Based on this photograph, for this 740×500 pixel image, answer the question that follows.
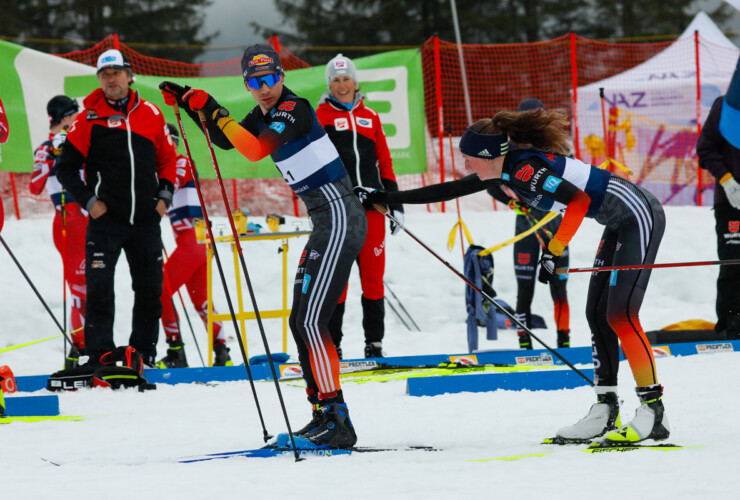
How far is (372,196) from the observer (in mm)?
4383

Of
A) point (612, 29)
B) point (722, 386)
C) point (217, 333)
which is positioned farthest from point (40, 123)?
point (612, 29)

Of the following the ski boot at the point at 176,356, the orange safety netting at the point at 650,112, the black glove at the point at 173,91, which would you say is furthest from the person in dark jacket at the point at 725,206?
the orange safety netting at the point at 650,112

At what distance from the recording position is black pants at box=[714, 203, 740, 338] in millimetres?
6340

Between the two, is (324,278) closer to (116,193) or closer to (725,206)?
(116,193)

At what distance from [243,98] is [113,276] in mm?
5647

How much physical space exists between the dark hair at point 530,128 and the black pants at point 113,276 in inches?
120

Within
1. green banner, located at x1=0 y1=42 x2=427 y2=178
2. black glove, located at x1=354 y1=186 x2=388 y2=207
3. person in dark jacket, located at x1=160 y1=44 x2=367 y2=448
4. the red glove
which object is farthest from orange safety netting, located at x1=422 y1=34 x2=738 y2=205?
the red glove

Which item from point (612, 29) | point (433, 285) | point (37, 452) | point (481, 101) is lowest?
point (433, 285)

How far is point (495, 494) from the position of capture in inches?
110

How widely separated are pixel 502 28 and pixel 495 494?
22067 millimetres

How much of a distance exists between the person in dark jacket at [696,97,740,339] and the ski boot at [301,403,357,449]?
3799 millimetres

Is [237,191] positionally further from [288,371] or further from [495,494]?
[495,494]

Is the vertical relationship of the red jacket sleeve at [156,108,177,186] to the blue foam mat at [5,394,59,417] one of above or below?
above

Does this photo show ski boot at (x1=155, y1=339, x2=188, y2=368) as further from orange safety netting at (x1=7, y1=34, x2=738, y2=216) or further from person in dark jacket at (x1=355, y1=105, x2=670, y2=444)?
orange safety netting at (x1=7, y1=34, x2=738, y2=216)
